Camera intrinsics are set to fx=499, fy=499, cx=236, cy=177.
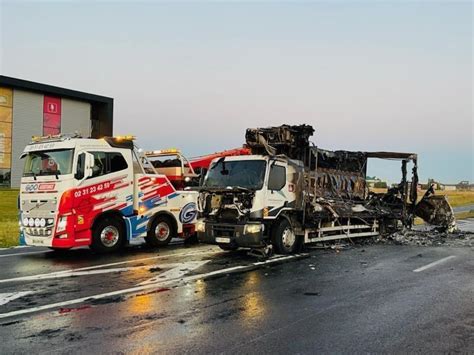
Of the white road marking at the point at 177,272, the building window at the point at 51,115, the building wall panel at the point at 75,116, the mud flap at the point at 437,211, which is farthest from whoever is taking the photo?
the building wall panel at the point at 75,116

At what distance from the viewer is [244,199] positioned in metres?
10.9

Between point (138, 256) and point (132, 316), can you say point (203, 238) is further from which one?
point (132, 316)

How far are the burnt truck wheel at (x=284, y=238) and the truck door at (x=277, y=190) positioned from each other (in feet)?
1.32

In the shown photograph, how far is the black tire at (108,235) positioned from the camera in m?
11.7

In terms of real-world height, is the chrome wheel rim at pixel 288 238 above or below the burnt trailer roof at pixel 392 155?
below

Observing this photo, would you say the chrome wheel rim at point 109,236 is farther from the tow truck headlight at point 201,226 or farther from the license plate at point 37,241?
the tow truck headlight at point 201,226

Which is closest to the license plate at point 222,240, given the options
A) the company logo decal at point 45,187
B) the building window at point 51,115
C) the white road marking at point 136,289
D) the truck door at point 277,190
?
the white road marking at point 136,289

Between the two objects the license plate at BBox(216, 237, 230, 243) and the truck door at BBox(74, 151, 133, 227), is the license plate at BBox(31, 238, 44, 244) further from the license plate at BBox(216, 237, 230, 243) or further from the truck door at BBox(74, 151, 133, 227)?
the license plate at BBox(216, 237, 230, 243)

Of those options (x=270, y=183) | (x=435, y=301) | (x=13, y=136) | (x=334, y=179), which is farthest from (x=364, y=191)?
(x=13, y=136)

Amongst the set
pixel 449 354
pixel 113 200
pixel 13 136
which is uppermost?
pixel 13 136

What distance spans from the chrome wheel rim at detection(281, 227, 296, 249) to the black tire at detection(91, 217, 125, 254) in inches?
156

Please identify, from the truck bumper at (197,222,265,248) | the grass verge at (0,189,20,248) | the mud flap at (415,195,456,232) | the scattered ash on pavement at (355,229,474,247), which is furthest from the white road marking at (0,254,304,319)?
the mud flap at (415,195,456,232)

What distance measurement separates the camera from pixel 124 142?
12.5 meters

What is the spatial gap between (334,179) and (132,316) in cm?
977
